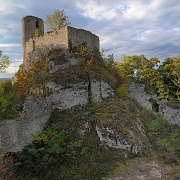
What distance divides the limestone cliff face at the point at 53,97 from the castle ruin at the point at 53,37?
2.94 ft

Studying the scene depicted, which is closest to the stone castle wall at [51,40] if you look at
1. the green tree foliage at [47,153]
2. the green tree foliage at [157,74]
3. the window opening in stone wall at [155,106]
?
the green tree foliage at [47,153]

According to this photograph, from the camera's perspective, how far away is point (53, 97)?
65.1ft

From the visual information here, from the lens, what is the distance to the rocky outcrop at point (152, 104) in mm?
26438

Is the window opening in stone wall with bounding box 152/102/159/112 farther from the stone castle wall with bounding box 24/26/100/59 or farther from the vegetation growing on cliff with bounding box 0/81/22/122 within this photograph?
the vegetation growing on cliff with bounding box 0/81/22/122

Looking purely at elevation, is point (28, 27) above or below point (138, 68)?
above

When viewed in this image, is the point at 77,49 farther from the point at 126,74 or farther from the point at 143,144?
the point at 126,74

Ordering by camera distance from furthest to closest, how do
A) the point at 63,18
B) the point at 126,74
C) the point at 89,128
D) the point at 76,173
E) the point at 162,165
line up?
the point at 126,74
the point at 63,18
the point at 89,128
the point at 162,165
the point at 76,173

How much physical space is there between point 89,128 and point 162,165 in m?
5.32

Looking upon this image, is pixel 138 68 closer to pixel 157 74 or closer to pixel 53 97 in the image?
pixel 157 74

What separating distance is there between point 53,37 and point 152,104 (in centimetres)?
1170

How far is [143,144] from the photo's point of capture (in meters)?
19.0

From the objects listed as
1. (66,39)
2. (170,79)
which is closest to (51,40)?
(66,39)

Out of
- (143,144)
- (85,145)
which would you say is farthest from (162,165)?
(85,145)

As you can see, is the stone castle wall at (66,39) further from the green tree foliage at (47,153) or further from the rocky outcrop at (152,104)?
the green tree foliage at (47,153)
